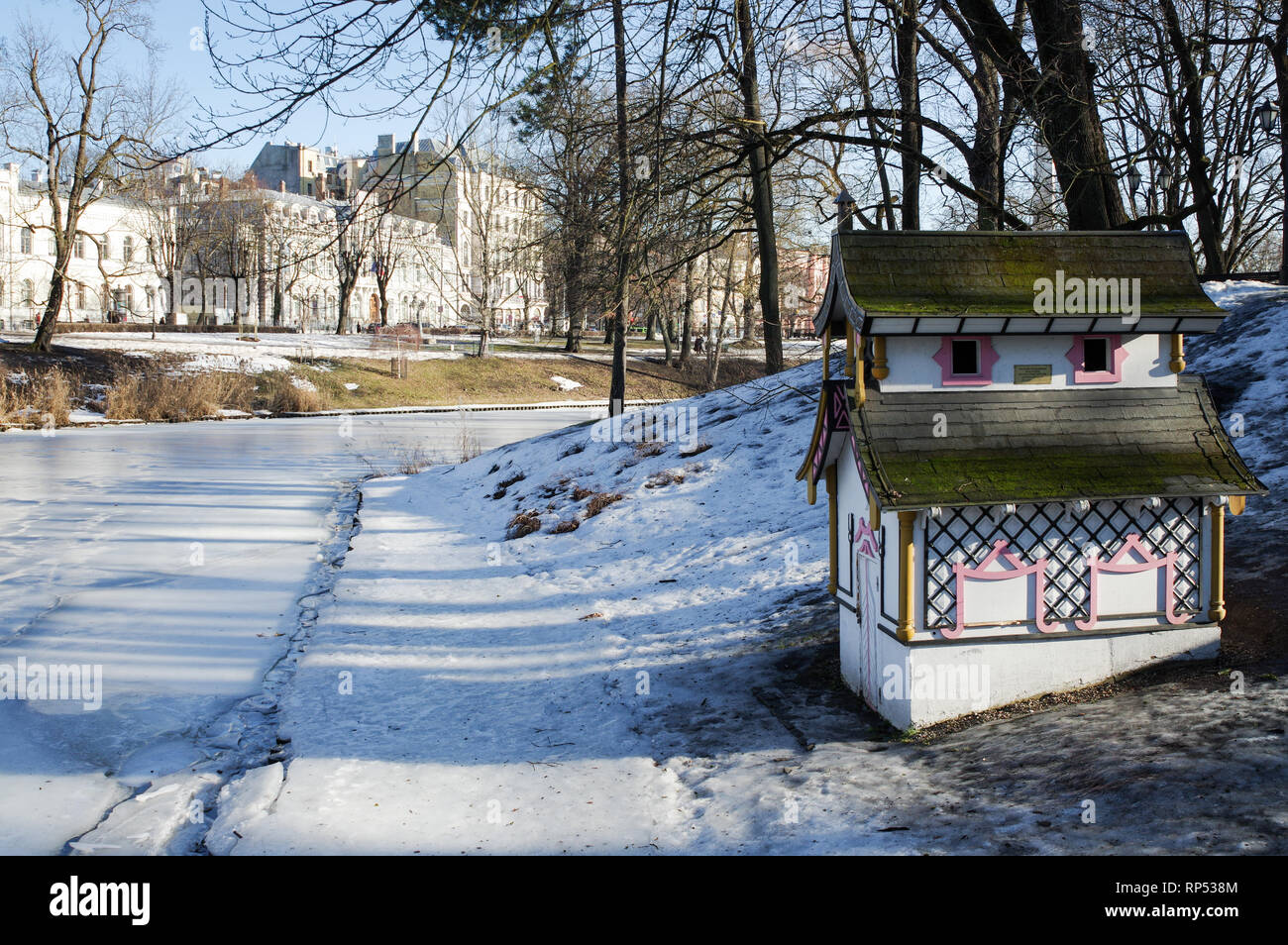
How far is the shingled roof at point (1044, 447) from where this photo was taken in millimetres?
7688

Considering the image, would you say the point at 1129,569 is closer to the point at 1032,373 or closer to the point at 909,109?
the point at 1032,373

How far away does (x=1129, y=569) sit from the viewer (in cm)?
793

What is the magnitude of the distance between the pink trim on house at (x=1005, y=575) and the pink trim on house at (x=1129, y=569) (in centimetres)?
33

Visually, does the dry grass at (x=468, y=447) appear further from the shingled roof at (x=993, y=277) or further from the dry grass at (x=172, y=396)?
the shingled roof at (x=993, y=277)

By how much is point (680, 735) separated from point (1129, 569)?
379 centimetres

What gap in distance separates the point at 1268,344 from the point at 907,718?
9.79 metres

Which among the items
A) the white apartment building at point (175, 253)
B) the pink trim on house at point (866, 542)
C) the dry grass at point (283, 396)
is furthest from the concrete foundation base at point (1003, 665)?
the white apartment building at point (175, 253)

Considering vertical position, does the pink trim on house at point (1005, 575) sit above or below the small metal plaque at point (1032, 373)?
below

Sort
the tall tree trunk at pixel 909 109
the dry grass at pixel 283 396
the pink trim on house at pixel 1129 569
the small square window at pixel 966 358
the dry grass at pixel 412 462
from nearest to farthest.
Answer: the pink trim on house at pixel 1129 569 < the small square window at pixel 966 358 < the tall tree trunk at pixel 909 109 < the dry grass at pixel 412 462 < the dry grass at pixel 283 396

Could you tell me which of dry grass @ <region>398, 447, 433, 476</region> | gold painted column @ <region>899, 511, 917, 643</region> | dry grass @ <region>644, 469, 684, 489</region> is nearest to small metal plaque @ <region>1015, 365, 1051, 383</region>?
gold painted column @ <region>899, 511, 917, 643</region>

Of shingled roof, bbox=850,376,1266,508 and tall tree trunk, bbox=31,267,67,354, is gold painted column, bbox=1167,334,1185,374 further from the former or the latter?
tall tree trunk, bbox=31,267,67,354

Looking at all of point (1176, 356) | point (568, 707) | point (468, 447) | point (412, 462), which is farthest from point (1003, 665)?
point (468, 447)
